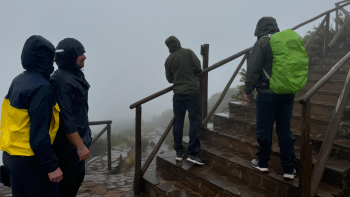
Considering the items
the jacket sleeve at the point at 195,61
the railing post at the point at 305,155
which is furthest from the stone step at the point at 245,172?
the jacket sleeve at the point at 195,61

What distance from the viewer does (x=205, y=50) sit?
13.4 ft

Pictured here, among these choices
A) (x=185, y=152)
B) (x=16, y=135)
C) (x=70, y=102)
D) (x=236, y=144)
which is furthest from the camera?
(x=185, y=152)

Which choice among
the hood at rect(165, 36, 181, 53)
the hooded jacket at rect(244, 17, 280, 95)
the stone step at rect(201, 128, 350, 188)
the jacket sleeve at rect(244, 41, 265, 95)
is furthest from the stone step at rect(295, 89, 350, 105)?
the hood at rect(165, 36, 181, 53)

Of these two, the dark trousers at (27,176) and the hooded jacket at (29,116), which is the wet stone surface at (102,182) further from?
the hooded jacket at (29,116)

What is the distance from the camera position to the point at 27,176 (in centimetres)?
169

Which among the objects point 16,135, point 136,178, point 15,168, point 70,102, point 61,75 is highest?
point 61,75

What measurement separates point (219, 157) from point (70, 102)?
Answer: 7.16ft

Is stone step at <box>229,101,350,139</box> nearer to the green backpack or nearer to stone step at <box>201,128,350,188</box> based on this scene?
stone step at <box>201,128,350,188</box>

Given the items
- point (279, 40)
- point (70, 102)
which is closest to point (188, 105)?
point (279, 40)

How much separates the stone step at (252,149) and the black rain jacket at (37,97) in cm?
256

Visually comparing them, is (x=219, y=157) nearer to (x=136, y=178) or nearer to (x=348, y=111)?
(x=136, y=178)

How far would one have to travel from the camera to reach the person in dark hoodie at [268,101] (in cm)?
260

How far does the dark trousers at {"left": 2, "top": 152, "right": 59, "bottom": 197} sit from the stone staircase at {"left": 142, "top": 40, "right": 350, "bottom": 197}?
1713 mm

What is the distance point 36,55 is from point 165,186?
90.8 inches
